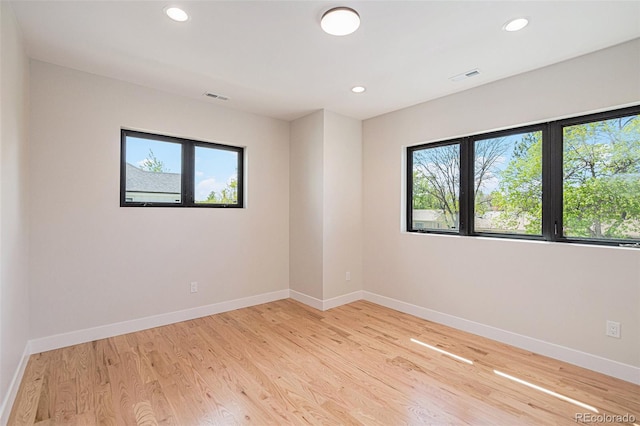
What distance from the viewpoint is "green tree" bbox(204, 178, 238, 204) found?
3814 millimetres

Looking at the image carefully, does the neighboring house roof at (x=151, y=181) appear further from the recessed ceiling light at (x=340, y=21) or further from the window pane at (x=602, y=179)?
the window pane at (x=602, y=179)

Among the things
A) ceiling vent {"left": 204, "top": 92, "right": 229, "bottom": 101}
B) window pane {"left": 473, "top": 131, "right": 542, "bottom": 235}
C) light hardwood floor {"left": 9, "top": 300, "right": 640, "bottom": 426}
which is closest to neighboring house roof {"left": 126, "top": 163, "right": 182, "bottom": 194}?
ceiling vent {"left": 204, "top": 92, "right": 229, "bottom": 101}

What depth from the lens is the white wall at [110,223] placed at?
2686mm

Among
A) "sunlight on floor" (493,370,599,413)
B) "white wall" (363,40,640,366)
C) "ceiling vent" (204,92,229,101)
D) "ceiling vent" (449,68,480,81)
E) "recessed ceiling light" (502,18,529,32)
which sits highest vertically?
"ceiling vent" (204,92,229,101)

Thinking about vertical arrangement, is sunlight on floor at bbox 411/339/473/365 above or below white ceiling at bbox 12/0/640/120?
below

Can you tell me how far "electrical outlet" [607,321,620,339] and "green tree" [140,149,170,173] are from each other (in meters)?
4.33

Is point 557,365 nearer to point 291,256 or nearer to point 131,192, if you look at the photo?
point 291,256

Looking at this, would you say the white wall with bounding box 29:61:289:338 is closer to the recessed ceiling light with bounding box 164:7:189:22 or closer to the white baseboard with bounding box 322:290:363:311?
the white baseboard with bounding box 322:290:363:311

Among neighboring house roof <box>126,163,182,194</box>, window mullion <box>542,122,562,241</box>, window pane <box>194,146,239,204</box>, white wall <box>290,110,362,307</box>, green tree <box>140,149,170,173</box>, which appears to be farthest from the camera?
white wall <box>290,110,362,307</box>

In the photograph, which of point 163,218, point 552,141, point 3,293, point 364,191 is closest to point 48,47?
point 163,218

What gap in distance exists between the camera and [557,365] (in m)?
2.50

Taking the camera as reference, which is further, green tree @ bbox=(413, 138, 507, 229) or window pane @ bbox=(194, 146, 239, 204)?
window pane @ bbox=(194, 146, 239, 204)

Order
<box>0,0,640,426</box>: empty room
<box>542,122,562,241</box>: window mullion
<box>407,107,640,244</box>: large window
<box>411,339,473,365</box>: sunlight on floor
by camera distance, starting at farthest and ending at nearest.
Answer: <box>542,122,562,241</box>: window mullion, <box>411,339,473,365</box>: sunlight on floor, <box>407,107,640,244</box>: large window, <box>0,0,640,426</box>: empty room

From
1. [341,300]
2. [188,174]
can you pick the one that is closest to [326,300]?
[341,300]
